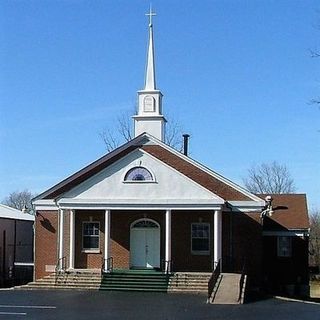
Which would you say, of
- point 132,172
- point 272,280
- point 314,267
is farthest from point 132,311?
point 314,267

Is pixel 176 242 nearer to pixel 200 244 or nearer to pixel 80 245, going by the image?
pixel 200 244

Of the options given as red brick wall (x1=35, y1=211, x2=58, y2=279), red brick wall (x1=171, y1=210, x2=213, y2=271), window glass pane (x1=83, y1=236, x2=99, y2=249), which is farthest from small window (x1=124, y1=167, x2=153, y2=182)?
red brick wall (x1=35, y1=211, x2=58, y2=279)

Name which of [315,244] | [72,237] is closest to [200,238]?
[72,237]

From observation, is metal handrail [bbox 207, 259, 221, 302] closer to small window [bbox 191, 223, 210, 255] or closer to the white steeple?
small window [bbox 191, 223, 210, 255]

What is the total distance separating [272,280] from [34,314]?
20.5 m

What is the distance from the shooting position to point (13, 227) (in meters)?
47.1

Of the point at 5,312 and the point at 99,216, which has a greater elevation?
the point at 99,216

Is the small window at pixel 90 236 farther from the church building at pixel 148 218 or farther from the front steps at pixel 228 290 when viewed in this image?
the front steps at pixel 228 290

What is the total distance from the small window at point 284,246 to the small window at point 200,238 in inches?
245

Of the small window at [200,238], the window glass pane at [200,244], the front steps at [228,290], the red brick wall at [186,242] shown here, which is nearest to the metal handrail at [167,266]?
the red brick wall at [186,242]

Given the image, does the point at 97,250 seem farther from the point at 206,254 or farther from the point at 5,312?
the point at 5,312

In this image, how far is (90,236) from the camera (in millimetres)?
35938

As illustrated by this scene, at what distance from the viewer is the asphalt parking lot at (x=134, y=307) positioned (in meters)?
21.7

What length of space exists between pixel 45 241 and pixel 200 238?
25.6ft
